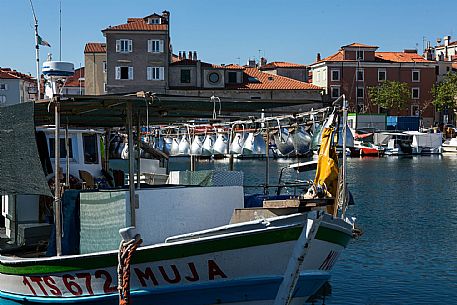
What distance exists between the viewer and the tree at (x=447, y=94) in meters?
87.4

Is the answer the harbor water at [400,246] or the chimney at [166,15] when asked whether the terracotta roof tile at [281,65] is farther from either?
the harbor water at [400,246]

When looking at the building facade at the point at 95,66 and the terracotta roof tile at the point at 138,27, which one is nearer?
the terracotta roof tile at the point at 138,27

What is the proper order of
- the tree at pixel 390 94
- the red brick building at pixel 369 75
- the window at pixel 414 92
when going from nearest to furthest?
1. the tree at pixel 390 94
2. the red brick building at pixel 369 75
3. the window at pixel 414 92

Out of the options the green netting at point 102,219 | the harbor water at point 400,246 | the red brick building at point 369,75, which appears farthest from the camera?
the red brick building at point 369,75

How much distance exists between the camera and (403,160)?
72000 mm

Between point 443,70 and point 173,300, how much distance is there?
9137 centimetres

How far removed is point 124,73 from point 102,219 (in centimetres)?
6209

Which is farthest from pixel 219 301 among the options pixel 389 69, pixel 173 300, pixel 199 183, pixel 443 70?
pixel 443 70

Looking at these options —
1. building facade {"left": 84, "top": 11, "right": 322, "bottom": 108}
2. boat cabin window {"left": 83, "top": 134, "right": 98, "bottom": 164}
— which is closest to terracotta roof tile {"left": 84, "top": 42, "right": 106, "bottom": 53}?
building facade {"left": 84, "top": 11, "right": 322, "bottom": 108}

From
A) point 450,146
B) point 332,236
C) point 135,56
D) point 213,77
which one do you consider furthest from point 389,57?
point 332,236

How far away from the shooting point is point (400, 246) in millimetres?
22984

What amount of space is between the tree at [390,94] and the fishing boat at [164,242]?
77.2 metres

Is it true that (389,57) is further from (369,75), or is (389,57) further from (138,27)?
(138,27)

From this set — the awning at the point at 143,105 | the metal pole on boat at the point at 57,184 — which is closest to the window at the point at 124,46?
the awning at the point at 143,105
